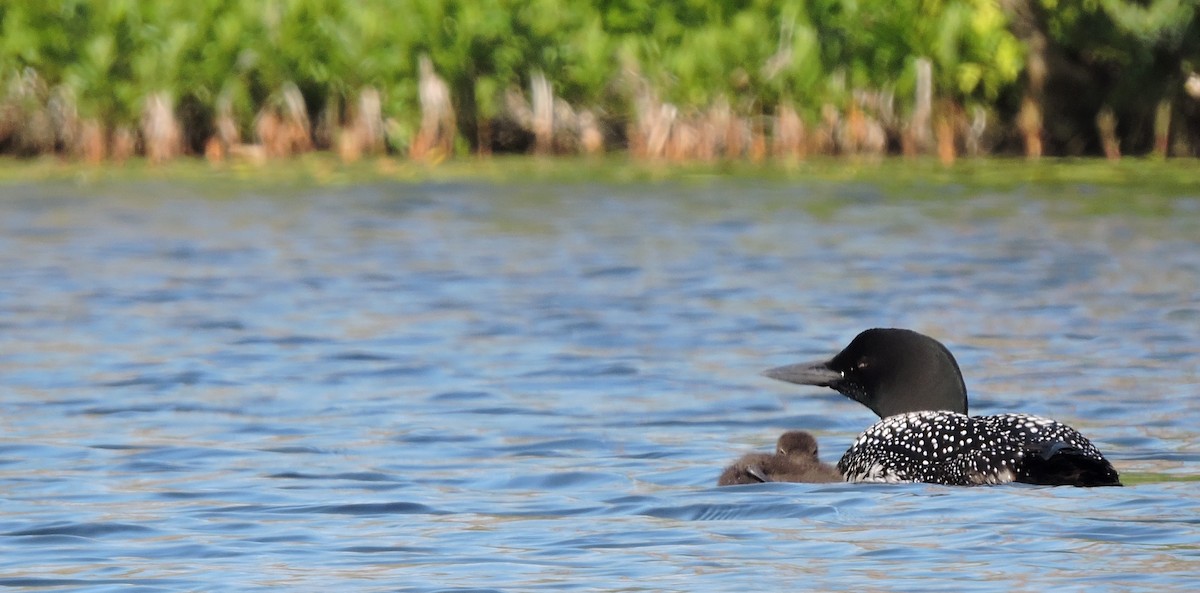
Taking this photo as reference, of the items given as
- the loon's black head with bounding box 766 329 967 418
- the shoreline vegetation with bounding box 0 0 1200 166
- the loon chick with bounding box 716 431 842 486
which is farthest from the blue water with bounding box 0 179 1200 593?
the shoreline vegetation with bounding box 0 0 1200 166

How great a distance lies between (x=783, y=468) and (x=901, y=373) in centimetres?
67

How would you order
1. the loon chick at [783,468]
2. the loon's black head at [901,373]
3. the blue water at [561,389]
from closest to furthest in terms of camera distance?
the blue water at [561,389] < the loon chick at [783,468] < the loon's black head at [901,373]

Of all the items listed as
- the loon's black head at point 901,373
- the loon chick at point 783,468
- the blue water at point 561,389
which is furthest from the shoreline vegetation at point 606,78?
the loon chick at point 783,468

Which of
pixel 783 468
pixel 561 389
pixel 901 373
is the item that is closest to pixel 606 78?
pixel 561 389

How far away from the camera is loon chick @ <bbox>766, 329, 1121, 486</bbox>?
6648mm

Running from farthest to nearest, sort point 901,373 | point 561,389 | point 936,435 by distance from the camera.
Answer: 1. point 561,389
2. point 901,373
3. point 936,435

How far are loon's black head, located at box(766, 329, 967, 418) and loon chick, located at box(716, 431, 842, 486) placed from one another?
41cm

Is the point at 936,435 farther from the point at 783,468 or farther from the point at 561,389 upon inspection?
the point at 561,389

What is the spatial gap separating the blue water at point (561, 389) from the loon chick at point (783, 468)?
0.06 m

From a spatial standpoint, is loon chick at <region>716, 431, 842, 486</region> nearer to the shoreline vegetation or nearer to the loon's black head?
the loon's black head

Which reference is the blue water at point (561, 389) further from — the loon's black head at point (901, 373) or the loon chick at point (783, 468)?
the loon's black head at point (901, 373)

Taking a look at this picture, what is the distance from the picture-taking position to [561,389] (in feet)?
32.1

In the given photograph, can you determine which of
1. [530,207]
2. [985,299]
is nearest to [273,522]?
[985,299]

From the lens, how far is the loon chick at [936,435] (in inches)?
262
